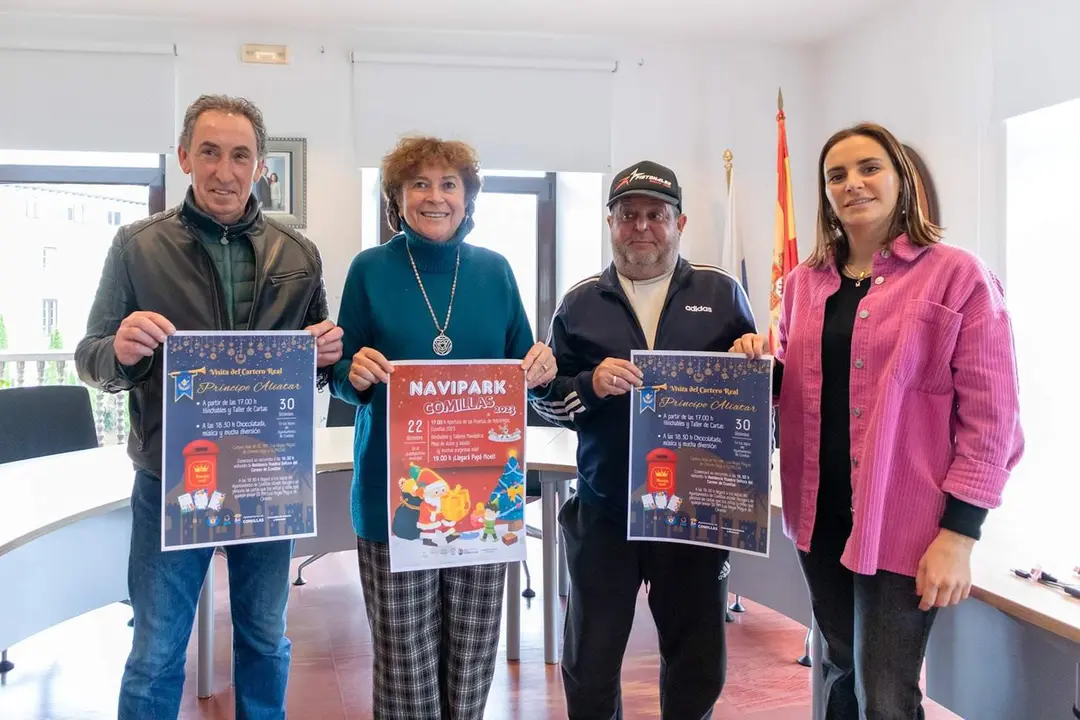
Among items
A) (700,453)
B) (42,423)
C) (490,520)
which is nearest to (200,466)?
(490,520)

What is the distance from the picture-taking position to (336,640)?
282 cm

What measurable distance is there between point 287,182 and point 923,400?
3914 millimetres

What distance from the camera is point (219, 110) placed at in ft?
4.51

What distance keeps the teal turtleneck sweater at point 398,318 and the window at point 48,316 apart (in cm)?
392

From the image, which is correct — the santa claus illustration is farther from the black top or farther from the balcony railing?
the balcony railing

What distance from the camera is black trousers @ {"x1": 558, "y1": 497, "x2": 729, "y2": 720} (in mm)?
1508

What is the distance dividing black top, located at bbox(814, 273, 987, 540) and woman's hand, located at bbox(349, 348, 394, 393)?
2.65ft

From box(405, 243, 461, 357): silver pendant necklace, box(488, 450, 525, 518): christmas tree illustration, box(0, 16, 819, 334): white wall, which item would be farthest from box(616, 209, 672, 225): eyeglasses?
box(0, 16, 819, 334): white wall

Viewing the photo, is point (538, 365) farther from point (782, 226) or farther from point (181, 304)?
point (782, 226)

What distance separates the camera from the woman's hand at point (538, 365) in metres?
1.43

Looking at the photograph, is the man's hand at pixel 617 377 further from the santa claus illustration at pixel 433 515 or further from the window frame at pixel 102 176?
the window frame at pixel 102 176

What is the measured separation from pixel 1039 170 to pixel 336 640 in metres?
3.72

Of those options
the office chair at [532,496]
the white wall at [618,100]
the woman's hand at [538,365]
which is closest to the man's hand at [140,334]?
the woman's hand at [538,365]

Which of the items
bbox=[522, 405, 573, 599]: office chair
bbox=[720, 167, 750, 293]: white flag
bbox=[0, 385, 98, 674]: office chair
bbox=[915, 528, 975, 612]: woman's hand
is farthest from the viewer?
bbox=[720, 167, 750, 293]: white flag
